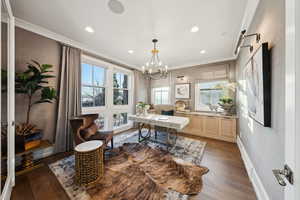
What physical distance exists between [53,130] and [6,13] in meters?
2.09

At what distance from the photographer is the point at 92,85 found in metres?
3.26

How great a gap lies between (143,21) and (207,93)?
10.4 ft

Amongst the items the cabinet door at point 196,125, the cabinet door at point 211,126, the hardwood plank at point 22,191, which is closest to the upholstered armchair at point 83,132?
the hardwood plank at point 22,191

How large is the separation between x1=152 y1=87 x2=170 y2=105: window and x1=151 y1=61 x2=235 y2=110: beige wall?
0.20 meters

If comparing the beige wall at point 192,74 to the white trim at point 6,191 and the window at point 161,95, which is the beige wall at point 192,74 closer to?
the window at point 161,95

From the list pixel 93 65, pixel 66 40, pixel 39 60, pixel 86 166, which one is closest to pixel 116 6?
pixel 66 40

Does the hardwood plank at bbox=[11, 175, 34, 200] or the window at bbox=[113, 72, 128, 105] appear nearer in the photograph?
the hardwood plank at bbox=[11, 175, 34, 200]

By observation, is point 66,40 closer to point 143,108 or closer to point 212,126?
point 143,108

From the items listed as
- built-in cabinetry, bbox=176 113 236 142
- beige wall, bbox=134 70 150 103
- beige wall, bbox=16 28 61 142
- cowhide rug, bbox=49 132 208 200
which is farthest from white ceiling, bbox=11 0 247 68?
cowhide rug, bbox=49 132 208 200

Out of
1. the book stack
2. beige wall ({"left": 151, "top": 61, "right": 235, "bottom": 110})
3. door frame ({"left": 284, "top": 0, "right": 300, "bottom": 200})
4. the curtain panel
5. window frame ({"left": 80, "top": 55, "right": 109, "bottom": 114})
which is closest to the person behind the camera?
door frame ({"left": 284, "top": 0, "right": 300, "bottom": 200})

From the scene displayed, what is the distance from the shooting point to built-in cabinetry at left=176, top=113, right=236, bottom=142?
3104 mm

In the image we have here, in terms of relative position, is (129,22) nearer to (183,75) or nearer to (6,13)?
(6,13)

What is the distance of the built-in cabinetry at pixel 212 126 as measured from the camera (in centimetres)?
310

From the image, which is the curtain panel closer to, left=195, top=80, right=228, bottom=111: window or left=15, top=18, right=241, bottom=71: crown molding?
left=15, top=18, right=241, bottom=71: crown molding
